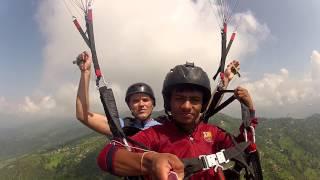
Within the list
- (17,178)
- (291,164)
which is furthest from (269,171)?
(17,178)

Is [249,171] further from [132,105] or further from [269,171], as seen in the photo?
[269,171]

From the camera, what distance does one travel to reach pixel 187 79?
4.00 metres

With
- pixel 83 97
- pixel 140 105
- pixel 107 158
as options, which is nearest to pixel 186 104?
pixel 107 158

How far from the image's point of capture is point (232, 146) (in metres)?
4.16

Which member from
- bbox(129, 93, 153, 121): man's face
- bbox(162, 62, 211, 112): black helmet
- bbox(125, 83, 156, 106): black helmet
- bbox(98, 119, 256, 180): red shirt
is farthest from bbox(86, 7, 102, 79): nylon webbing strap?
bbox(125, 83, 156, 106): black helmet

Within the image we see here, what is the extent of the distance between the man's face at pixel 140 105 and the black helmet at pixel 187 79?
315 cm

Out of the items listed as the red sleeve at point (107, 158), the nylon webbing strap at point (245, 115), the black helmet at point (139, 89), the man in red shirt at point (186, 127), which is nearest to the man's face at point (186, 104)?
the man in red shirt at point (186, 127)

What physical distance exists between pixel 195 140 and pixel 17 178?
201512 millimetres

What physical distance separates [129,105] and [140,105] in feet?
1.14

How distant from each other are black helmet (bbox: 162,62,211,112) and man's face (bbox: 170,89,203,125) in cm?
9

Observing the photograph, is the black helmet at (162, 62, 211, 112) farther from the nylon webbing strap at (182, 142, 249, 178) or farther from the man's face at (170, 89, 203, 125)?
the nylon webbing strap at (182, 142, 249, 178)

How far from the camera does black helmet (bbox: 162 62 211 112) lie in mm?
4004

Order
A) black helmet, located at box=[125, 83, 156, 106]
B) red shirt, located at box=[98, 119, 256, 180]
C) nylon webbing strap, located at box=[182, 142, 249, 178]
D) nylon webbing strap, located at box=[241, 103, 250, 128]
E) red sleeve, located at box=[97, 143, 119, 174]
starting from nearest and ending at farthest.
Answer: red sleeve, located at box=[97, 143, 119, 174]
nylon webbing strap, located at box=[182, 142, 249, 178]
red shirt, located at box=[98, 119, 256, 180]
nylon webbing strap, located at box=[241, 103, 250, 128]
black helmet, located at box=[125, 83, 156, 106]

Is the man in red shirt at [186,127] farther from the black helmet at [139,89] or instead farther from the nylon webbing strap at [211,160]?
the black helmet at [139,89]
